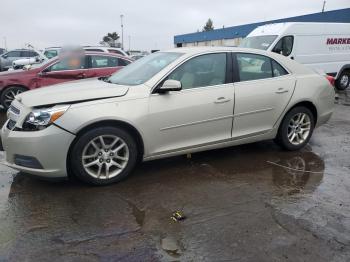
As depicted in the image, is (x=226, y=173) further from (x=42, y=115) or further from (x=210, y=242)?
(x=42, y=115)

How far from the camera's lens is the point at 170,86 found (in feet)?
14.6

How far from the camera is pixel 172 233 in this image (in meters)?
3.34

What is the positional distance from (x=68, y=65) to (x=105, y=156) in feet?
19.1

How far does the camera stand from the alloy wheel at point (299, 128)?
5.72 meters

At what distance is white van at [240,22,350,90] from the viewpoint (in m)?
12.4

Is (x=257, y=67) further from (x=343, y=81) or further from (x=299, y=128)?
(x=343, y=81)

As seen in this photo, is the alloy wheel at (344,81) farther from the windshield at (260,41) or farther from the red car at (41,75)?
the red car at (41,75)

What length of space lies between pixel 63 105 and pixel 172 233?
73.6 inches

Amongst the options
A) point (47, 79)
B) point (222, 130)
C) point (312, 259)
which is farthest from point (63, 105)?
point (47, 79)

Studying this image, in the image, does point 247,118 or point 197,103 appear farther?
point 247,118

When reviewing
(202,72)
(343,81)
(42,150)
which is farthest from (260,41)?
(42,150)

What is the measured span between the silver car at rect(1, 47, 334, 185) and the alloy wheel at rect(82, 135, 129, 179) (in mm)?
11

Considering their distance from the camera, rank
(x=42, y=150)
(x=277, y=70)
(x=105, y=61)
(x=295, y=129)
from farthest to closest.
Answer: (x=105, y=61)
(x=295, y=129)
(x=277, y=70)
(x=42, y=150)

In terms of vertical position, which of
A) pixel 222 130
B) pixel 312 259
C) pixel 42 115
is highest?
pixel 42 115
